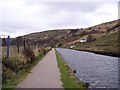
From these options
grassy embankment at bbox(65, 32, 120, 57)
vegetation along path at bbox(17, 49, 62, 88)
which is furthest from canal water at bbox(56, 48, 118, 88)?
grassy embankment at bbox(65, 32, 120, 57)

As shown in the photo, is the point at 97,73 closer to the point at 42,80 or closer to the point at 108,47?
the point at 42,80

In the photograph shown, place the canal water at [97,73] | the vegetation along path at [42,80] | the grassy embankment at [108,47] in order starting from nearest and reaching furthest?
the vegetation along path at [42,80] < the canal water at [97,73] < the grassy embankment at [108,47]

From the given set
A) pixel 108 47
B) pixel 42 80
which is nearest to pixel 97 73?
pixel 42 80

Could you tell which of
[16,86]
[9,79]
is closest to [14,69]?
[9,79]

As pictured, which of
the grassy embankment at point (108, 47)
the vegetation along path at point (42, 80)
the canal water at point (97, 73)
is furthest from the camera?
the grassy embankment at point (108, 47)

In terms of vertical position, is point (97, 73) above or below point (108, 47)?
below

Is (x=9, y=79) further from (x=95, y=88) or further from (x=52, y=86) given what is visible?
(x=95, y=88)

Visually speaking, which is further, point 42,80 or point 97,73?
point 97,73

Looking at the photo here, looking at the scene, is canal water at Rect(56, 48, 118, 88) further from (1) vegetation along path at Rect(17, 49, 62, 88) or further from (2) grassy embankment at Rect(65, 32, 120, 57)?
(2) grassy embankment at Rect(65, 32, 120, 57)

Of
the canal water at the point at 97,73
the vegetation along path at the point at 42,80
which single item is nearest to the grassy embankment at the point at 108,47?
the canal water at the point at 97,73

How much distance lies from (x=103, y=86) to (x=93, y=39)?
139 meters

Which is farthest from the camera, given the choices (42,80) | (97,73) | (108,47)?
(108,47)

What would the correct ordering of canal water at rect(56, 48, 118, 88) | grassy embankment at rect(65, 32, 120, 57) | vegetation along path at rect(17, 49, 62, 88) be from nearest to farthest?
vegetation along path at rect(17, 49, 62, 88), canal water at rect(56, 48, 118, 88), grassy embankment at rect(65, 32, 120, 57)

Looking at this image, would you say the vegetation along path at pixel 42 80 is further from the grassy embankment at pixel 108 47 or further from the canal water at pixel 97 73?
the grassy embankment at pixel 108 47
